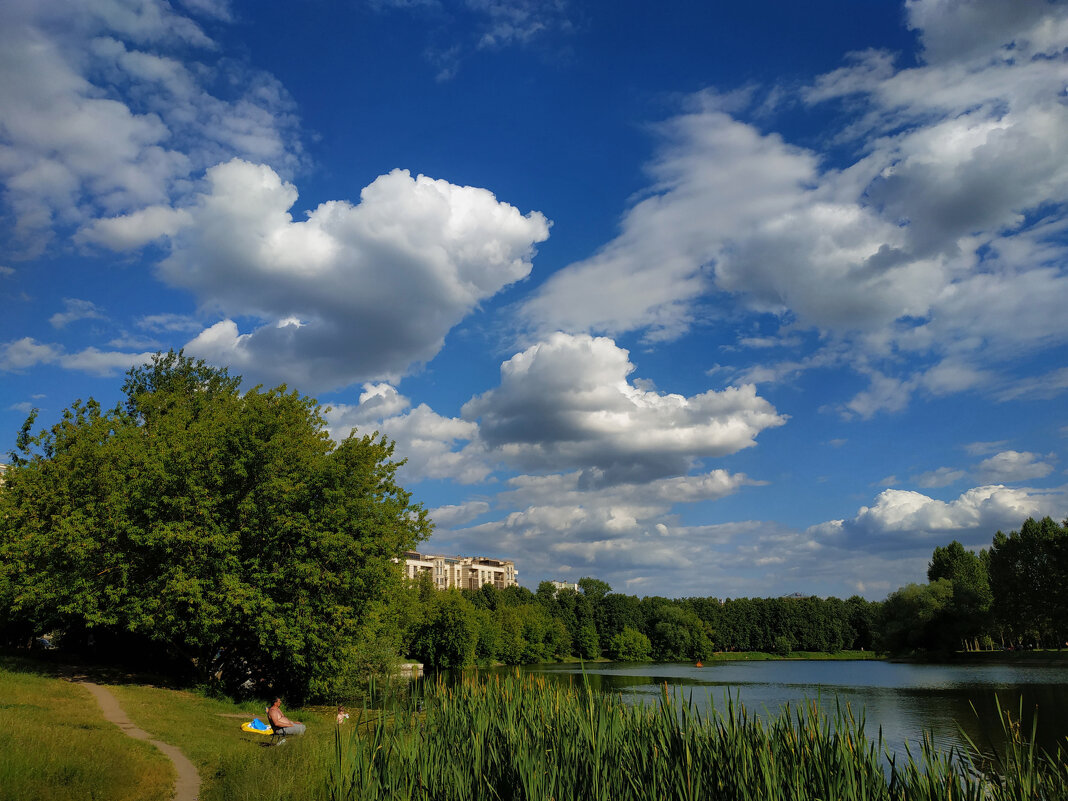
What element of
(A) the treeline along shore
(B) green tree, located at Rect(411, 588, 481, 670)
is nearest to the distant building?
(A) the treeline along shore

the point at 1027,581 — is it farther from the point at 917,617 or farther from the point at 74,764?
the point at 74,764

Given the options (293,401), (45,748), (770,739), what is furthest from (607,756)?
(293,401)

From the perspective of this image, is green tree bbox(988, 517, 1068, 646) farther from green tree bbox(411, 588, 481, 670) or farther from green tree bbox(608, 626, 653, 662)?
green tree bbox(411, 588, 481, 670)

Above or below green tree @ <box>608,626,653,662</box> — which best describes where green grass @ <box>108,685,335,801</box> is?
above

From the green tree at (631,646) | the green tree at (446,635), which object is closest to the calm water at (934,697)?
the green tree at (446,635)

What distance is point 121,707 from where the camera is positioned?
Result: 19.7 metres

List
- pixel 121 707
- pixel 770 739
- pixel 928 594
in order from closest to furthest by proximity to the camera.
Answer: pixel 770 739
pixel 121 707
pixel 928 594

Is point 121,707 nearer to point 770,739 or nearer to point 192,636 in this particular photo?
point 192,636

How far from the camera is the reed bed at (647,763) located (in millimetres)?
7352

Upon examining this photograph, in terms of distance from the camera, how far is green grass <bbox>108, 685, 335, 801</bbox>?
10.2 m

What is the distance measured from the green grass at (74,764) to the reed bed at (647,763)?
389cm

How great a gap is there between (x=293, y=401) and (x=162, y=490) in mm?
6466

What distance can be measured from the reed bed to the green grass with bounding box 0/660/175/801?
153 inches

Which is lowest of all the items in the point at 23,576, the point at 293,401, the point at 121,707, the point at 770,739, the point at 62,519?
the point at 121,707
